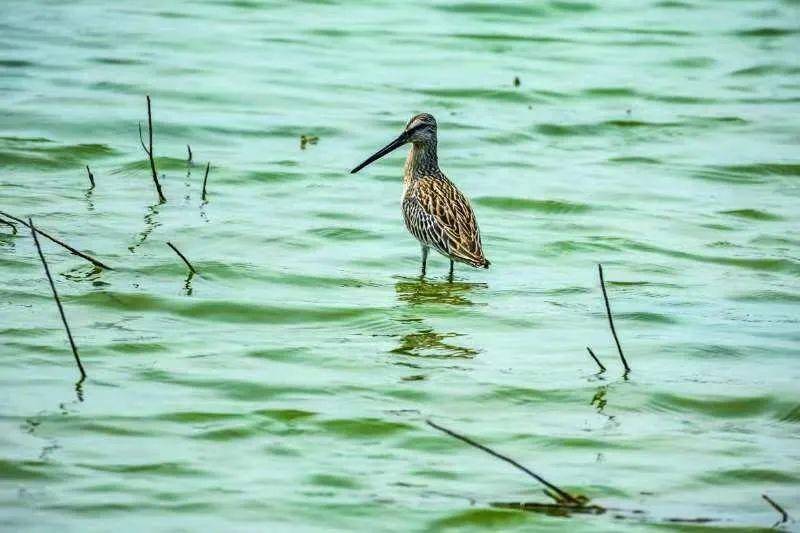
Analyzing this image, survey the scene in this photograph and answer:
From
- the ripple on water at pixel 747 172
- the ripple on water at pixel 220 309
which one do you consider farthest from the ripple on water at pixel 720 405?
the ripple on water at pixel 747 172

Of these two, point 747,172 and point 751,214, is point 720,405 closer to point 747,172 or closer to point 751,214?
point 751,214

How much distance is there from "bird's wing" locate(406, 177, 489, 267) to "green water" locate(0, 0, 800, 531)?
10.7 inches

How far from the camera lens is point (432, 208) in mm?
10531

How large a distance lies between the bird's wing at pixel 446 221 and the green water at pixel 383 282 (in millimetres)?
272

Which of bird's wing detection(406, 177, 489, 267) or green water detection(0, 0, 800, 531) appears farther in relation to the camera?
bird's wing detection(406, 177, 489, 267)

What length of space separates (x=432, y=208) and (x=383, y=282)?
73 centimetres

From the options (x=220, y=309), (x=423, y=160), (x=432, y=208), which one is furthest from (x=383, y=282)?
(x=423, y=160)

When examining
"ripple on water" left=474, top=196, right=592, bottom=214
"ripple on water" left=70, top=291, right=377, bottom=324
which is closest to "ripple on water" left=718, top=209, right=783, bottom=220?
"ripple on water" left=474, top=196, right=592, bottom=214

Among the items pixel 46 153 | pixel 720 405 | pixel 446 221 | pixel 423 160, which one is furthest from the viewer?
pixel 46 153

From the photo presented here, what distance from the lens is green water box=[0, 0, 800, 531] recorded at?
667 cm

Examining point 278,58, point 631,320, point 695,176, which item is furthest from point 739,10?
point 631,320

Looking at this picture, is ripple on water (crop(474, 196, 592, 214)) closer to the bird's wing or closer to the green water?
the green water

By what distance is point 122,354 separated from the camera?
8.12 m

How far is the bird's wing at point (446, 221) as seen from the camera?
397 inches
